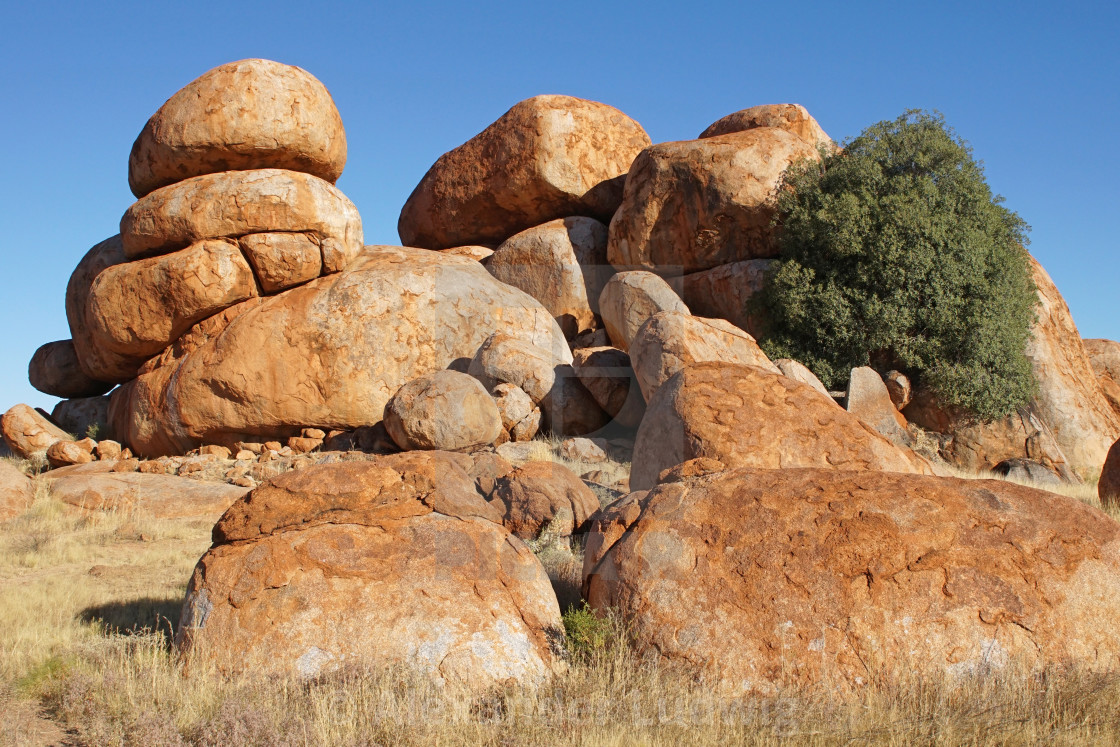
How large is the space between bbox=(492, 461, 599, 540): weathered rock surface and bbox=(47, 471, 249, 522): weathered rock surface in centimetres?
387

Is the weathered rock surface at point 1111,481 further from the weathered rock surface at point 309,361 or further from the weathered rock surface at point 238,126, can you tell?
the weathered rock surface at point 238,126

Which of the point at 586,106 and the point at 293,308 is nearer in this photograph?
the point at 293,308

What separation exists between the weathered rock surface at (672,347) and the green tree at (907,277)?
8.61 ft

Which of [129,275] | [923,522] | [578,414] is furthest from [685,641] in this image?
[129,275]

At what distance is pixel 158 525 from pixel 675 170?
36.2 ft

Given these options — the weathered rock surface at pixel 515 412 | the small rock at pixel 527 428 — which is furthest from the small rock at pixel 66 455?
the small rock at pixel 527 428

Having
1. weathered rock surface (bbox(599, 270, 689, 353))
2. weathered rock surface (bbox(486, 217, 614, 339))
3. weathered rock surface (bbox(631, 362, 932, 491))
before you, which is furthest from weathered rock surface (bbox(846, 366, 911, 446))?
weathered rock surface (bbox(631, 362, 932, 491))

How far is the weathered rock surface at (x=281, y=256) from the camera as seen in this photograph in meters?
13.7

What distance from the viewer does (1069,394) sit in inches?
631

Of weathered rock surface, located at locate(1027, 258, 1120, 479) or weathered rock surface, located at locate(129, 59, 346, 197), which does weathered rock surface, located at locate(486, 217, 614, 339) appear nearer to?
weathered rock surface, located at locate(129, 59, 346, 197)

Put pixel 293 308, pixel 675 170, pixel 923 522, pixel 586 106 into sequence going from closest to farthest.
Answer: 1. pixel 923 522
2. pixel 293 308
3. pixel 675 170
4. pixel 586 106

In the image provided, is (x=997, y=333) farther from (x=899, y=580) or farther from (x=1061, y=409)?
(x=899, y=580)

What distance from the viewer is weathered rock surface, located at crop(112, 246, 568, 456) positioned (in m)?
13.4

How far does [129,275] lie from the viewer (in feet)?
46.2
